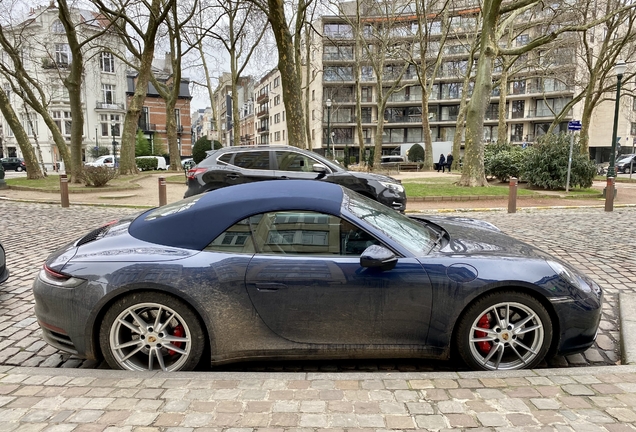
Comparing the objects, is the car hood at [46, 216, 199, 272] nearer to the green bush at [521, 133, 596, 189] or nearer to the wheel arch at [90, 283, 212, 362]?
the wheel arch at [90, 283, 212, 362]

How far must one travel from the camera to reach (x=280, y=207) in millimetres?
3258

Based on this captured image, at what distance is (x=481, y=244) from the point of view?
139 inches

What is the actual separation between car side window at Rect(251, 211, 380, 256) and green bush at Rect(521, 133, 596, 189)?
1612cm

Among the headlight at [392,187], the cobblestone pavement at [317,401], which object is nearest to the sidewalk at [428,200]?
the headlight at [392,187]

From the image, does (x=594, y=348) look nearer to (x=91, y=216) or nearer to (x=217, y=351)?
(x=217, y=351)

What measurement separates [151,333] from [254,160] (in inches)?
275

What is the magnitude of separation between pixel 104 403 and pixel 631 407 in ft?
10.0

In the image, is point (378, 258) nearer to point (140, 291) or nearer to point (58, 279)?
point (140, 291)

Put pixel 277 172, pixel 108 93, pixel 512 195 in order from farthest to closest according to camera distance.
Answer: pixel 108 93
pixel 512 195
pixel 277 172

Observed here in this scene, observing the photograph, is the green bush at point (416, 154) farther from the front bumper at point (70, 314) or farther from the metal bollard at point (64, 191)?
the front bumper at point (70, 314)

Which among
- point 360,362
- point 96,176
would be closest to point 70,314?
point 360,362

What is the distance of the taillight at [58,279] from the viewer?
308 cm

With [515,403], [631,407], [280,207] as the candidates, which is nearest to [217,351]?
[280,207]

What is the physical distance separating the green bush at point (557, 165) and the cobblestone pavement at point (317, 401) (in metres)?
15.5
